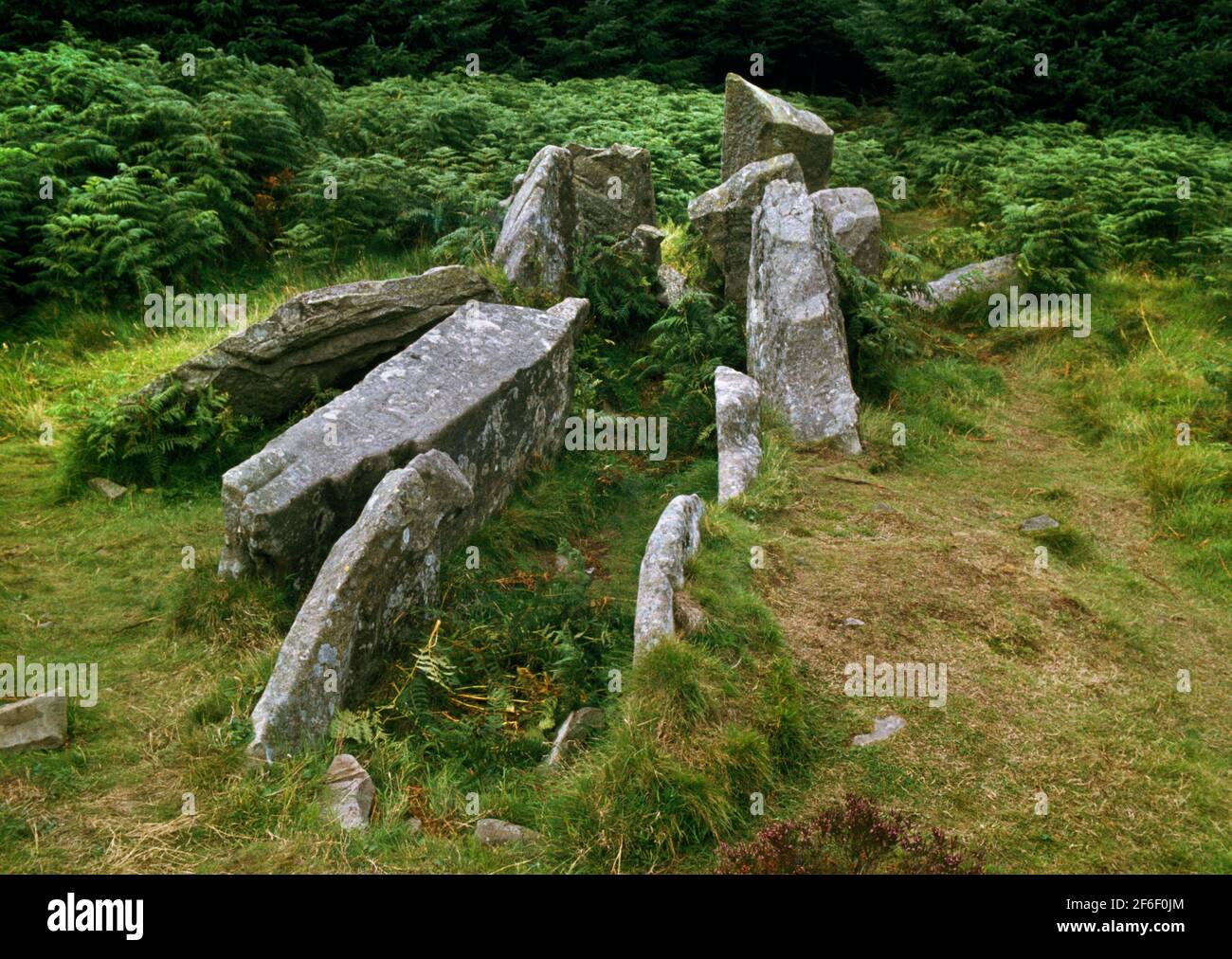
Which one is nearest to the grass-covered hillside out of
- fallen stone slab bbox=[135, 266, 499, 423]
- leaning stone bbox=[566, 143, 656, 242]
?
fallen stone slab bbox=[135, 266, 499, 423]

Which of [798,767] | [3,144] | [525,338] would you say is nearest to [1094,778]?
[798,767]

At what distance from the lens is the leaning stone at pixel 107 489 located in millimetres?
8703

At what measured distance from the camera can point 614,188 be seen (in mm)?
12805

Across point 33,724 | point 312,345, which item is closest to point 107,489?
point 312,345

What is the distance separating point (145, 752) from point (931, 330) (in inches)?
368

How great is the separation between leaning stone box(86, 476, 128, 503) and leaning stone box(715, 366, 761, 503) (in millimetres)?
4912

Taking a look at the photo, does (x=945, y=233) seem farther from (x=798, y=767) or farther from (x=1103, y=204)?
(x=798, y=767)

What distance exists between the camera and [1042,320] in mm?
12086

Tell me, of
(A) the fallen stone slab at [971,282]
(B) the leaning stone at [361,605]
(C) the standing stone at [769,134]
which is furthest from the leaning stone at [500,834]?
(C) the standing stone at [769,134]

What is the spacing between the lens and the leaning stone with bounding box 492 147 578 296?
1132 cm

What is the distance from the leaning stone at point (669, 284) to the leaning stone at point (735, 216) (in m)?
0.50

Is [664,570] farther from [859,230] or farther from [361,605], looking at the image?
[859,230]

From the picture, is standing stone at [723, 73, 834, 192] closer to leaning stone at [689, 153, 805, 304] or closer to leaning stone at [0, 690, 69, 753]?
leaning stone at [689, 153, 805, 304]

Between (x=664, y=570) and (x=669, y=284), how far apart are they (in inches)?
238
